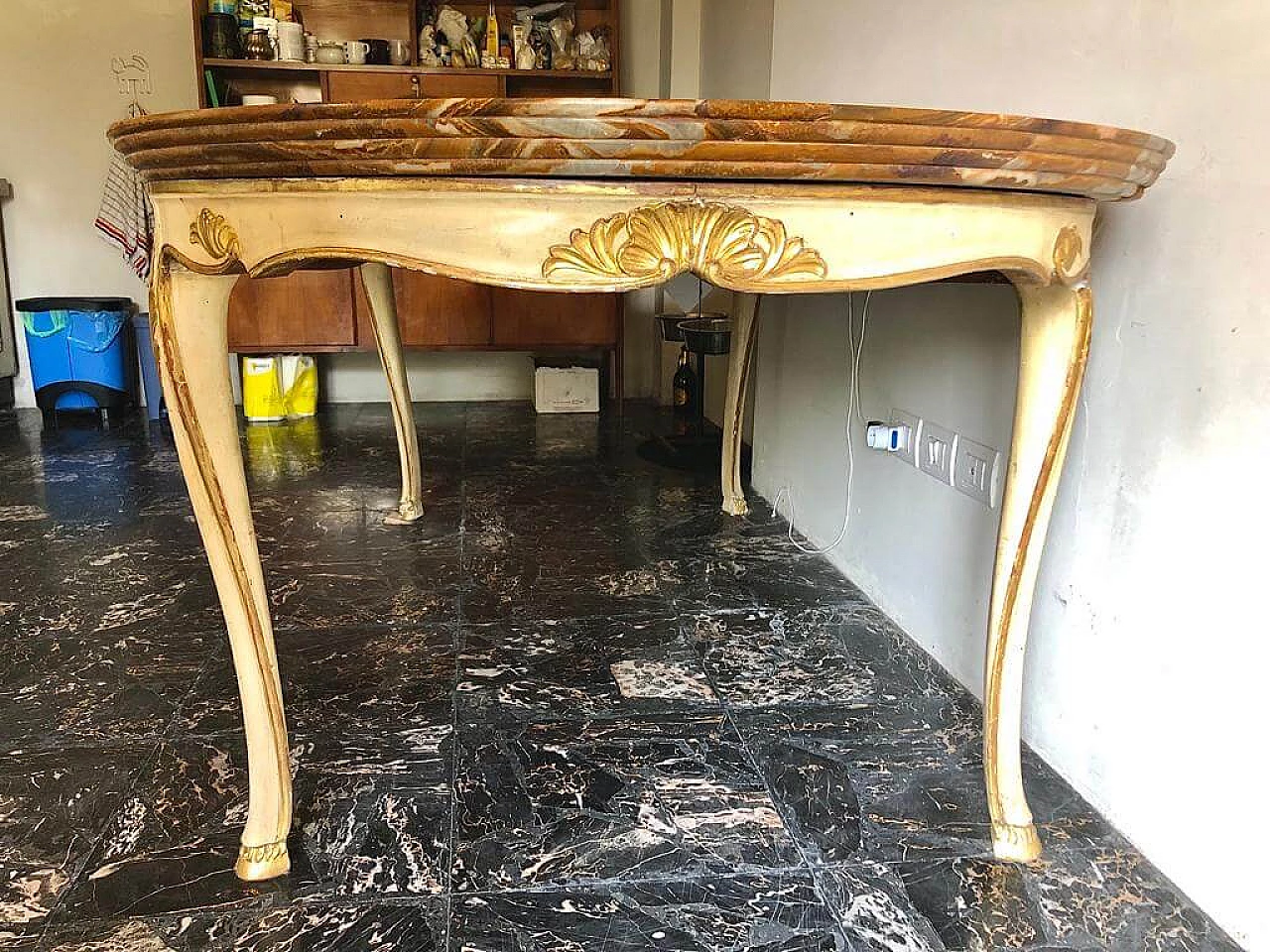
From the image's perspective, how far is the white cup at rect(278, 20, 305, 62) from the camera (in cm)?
348

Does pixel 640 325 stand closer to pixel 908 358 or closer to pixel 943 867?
pixel 908 358

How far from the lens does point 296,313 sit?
144 inches

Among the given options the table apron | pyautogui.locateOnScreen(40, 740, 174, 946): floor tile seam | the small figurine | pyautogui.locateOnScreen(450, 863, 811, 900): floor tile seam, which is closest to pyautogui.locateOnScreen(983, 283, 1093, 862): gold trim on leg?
the table apron

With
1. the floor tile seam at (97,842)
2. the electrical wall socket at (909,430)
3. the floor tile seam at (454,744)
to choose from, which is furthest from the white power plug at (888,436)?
the floor tile seam at (97,842)

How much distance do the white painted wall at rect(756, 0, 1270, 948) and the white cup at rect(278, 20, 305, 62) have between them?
274 centimetres

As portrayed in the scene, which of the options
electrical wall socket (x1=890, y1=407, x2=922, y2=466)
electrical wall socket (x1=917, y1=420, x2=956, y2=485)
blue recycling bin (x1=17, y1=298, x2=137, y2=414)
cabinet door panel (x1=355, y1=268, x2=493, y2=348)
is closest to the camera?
electrical wall socket (x1=917, y1=420, x2=956, y2=485)

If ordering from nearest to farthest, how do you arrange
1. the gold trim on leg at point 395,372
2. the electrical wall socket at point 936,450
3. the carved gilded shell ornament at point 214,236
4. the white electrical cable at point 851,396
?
the carved gilded shell ornament at point 214,236, the electrical wall socket at point 936,450, the white electrical cable at point 851,396, the gold trim on leg at point 395,372

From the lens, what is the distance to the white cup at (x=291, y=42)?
3.48 meters

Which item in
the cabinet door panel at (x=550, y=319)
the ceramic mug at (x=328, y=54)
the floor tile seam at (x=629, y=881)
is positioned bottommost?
A: the floor tile seam at (x=629, y=881)

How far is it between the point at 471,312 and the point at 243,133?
304cm

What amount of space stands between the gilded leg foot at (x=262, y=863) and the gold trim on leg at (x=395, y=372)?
121cm

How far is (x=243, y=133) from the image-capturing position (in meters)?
0.73

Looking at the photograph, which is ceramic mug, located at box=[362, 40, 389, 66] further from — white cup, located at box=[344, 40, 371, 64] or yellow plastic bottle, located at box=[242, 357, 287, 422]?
yellow plastic bottle, located at box=[242, 357, 287, 422]

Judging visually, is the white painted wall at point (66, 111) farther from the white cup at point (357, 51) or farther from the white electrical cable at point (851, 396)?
the white electrical cable at point (851, 396)
